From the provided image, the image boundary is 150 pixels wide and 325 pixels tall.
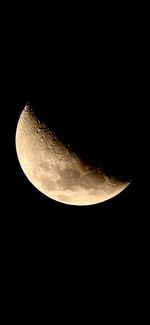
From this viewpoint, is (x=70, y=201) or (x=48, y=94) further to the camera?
(x=70, y=201)

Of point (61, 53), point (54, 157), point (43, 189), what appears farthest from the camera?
point (43, 189)

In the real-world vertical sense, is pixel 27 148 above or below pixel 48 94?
below

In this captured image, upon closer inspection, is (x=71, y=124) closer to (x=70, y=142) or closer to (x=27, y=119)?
(x=70, y=142)

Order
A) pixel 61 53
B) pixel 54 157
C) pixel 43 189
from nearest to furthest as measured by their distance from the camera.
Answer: pixel 61 53, pixel 54 157, pixel 43 189

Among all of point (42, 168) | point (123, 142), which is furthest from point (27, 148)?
point (123, 142)

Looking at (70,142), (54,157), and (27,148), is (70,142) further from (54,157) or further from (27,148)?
(27,148)

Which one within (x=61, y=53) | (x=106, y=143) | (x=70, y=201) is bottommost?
(x=70, y=201)

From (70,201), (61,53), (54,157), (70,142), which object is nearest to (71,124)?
(70,142)
